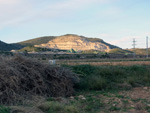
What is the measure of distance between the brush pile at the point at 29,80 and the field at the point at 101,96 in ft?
1.77

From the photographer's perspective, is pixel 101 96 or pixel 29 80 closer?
pixel 29 80

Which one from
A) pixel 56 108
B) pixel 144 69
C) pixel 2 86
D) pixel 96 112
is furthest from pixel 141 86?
pixel 2 86

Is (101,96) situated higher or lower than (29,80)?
lower

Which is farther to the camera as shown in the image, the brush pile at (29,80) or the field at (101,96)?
the brush pile at (29,80)

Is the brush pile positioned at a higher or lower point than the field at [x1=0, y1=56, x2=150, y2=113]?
higher

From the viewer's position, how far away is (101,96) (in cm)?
1134

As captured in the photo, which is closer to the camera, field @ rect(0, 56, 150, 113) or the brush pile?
field @ rect(0, 56, 150, 113)

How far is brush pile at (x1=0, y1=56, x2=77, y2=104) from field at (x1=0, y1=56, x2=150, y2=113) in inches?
21.3

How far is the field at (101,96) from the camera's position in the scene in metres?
7.96

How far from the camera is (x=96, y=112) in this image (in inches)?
320

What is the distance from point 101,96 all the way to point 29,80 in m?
3.85

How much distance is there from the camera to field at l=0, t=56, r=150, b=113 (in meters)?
7.96

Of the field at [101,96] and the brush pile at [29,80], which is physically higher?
the brush pile at [29,80]

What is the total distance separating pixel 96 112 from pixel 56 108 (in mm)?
1529
